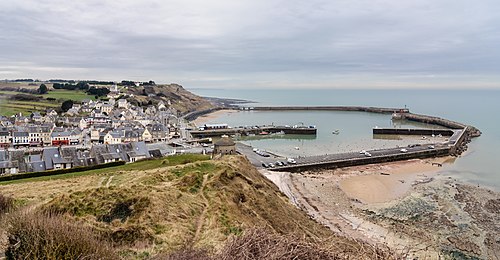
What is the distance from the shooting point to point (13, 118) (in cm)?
5012

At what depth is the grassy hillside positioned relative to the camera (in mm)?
9969

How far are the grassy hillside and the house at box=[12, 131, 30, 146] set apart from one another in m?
27.1

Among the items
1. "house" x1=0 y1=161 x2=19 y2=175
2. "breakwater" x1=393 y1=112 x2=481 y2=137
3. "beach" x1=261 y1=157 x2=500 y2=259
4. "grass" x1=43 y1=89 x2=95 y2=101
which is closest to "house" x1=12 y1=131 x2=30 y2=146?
"house" x1=0 y1=161 x2=19 y2=175

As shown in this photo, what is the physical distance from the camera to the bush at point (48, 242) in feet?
20.0

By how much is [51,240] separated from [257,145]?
138 ft

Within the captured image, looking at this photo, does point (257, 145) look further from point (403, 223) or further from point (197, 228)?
point (197, 228)

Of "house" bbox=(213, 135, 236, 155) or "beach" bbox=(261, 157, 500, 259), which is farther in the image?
"house" bbox=(213, 135, 236, 155)

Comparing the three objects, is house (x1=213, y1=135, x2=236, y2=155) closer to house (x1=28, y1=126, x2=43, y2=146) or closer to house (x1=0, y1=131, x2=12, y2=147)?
house (x1=28, y1=126, x2=43, y2=146)

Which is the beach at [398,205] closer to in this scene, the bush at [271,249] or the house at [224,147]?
the house at [224,147]

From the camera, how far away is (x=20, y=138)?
134 feet

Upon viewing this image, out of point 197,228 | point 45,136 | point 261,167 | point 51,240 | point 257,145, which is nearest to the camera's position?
point 51,240

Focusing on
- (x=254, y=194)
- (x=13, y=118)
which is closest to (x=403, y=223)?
(x=254, y=194)

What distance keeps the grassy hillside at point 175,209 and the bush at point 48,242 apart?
245 centimetres

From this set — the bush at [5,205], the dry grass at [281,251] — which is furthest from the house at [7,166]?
the dry grass at [281,251]
